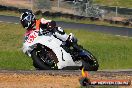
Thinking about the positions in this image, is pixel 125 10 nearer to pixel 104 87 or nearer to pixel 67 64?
pixel 67 64

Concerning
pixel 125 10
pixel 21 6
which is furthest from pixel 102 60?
pixel 21 6

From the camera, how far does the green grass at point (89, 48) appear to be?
23.9m

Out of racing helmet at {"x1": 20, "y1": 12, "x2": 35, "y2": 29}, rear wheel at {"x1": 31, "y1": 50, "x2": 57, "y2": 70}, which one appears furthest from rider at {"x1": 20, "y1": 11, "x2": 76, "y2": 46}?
rear wheel at {"x1": 31, "y1": 50, "x2": 57, "y2": 70}

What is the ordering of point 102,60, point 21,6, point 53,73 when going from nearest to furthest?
point 53,73 → point 102,60 → point 21,6

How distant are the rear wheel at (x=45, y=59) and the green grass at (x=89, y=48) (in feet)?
23.2

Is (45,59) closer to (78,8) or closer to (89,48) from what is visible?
(89,48)

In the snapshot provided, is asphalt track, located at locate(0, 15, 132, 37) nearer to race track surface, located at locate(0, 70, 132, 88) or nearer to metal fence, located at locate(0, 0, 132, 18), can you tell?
metal fence, located at locate(0, 0, 132, 18)

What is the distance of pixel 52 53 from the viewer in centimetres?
1328

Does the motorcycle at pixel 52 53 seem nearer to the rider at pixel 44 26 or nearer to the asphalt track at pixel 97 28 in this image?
the rider at pixel 44 26

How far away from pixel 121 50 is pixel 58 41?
16.5 metres

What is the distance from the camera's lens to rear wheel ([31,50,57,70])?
43.7 ft

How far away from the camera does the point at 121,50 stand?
29438 millimetres

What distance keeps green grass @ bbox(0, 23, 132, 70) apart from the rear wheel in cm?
707

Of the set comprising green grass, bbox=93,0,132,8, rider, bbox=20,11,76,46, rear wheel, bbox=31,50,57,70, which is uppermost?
rider, bbox=20,11,76,46
